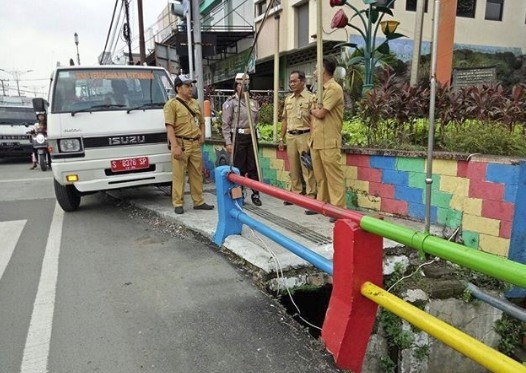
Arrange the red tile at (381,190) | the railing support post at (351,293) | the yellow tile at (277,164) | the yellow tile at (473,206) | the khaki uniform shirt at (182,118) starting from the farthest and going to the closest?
the yellow tile at (277,164)
the khaki uniform shirt at (182,118)
the red tile at (381,190)
the yellow tile at (473,206)
the railing support post at (351,293)

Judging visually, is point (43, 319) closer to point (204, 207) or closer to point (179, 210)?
point (179, 210)

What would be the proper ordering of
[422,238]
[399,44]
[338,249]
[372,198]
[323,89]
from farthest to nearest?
[399,44] → [372,198] → [323,89] → [338,249] → [422,238]

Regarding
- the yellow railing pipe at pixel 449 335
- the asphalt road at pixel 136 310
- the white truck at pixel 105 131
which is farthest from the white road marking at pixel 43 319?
the yellow railing pipe at pixel 449 335

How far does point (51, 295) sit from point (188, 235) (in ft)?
5.51

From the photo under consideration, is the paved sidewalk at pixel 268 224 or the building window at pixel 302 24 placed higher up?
the building window at pixel 302 24

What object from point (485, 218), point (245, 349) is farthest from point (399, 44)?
point (245, 349)

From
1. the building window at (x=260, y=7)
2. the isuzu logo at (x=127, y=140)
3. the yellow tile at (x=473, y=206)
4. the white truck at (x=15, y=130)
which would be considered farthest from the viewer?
the building window at (x=260, y=7)

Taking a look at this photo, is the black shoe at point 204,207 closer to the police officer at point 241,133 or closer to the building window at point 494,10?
the police officer at point 241,133

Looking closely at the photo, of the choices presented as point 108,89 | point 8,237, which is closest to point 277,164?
point 108,89

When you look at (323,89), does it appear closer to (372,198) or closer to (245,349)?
(372,198)

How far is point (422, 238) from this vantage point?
5.74ft

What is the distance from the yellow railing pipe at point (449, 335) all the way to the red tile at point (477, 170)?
215 centimetres

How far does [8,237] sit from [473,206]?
5096mm

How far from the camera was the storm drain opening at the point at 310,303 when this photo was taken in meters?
3.50
